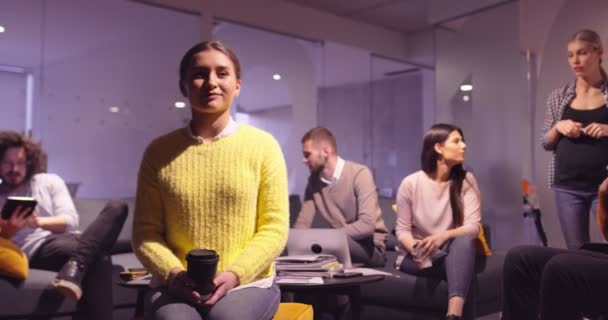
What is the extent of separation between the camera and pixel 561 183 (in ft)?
9.22

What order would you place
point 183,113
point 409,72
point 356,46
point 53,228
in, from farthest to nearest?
point 409,72
point 356,46
point 183,113
point 53,228

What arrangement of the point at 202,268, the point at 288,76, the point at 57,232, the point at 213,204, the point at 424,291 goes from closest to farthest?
the point at 202,268 → the point at 213,204 → the point at 424,291 → the point at 57,232 → the point at 288,76

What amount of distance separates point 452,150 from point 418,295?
83cm

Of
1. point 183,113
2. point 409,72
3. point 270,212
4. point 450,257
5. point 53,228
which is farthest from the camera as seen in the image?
point 409,72

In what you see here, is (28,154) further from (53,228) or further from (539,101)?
(539,101)

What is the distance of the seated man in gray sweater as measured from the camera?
333 cm

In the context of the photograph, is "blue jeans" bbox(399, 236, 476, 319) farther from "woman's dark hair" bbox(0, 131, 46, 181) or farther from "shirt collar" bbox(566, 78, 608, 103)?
"woman's dark hair" bbox(0, 131, 46, 181)

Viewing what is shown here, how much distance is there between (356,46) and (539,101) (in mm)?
3218

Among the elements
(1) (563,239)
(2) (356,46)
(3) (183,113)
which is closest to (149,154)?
(1) (563,239)

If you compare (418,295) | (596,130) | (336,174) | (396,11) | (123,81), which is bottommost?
(418,295)

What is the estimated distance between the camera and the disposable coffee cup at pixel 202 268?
1.39m

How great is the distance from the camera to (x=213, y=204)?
1.60 m

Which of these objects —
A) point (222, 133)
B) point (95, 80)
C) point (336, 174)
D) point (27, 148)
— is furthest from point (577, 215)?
point (95, 80)

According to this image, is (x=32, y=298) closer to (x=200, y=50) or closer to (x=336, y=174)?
(x=200, y=50)
